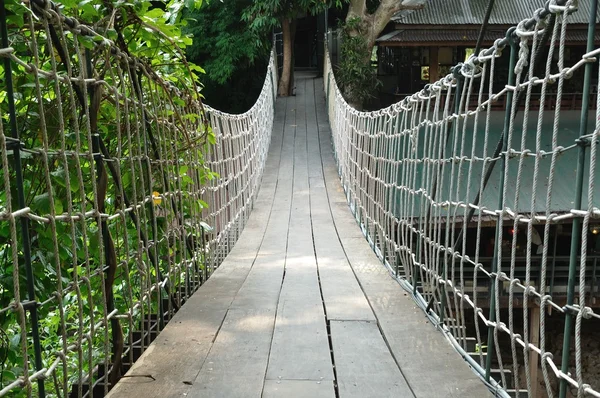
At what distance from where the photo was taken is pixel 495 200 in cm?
685

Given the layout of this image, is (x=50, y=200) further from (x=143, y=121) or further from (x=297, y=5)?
(x=297, y=5)

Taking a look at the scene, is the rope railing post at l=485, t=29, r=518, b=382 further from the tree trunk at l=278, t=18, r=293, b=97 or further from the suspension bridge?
the tree trunk at l=278, t=18, r=293, b=97

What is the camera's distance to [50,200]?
4.50ft

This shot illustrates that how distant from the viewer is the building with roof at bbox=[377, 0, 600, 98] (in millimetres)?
11492

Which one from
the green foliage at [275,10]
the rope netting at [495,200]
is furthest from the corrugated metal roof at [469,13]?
the rope netting at [495,200]

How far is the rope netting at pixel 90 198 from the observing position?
1.35m

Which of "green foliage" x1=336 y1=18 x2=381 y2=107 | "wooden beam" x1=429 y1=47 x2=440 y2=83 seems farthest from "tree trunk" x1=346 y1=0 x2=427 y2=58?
"wooden beam" x1=429 y1=47 x2=440 y2=83

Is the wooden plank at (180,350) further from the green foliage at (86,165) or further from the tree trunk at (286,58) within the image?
the tree trunk at (286,58)

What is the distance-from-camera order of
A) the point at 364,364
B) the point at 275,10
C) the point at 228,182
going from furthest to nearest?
the point at 275,10 → the point at 228,182 → the point at 364,364

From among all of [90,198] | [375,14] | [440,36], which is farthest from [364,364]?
[375,14]

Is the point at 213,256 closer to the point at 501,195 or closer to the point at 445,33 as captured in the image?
the point at 501,195

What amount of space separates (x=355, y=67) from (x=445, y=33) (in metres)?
1.59

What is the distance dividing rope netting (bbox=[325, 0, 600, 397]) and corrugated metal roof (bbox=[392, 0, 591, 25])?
229cm

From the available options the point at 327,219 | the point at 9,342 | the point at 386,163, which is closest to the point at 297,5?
the point at 327,219
